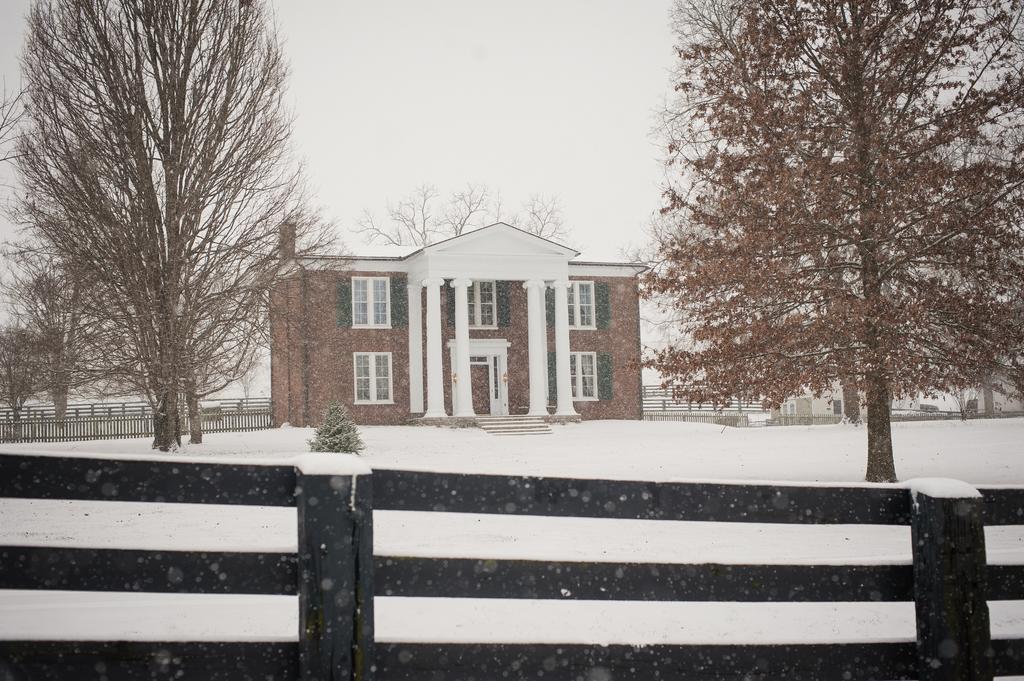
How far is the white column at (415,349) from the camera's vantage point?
1245 inches

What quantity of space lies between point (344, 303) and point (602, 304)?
1161 cm

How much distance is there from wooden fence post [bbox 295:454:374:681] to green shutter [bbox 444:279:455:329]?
29.9 m

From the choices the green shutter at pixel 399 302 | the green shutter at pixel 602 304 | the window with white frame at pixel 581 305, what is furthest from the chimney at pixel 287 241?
the green shutter at pixel 602 304

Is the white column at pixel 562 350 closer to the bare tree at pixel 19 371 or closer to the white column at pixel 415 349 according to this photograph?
the white column at pixel 415 349

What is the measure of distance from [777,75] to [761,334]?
4619 millimetres

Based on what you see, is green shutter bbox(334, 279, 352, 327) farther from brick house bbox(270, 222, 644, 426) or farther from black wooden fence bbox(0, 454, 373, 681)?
black wooden fence bbox(0, 454, 373, 681)

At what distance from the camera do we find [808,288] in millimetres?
12539

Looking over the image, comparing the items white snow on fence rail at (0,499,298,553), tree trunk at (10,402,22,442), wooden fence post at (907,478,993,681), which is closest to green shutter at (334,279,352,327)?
tree trunk at (10,402,22,442)

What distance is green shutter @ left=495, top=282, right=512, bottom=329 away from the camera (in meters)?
33.4

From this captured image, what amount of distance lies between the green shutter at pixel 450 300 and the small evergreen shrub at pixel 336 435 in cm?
1398

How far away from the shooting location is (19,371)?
105 ft

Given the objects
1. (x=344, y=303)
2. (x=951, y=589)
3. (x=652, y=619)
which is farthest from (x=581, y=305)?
(x=951, y=589)

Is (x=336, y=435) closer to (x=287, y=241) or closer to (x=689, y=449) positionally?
(x=287, y=241)

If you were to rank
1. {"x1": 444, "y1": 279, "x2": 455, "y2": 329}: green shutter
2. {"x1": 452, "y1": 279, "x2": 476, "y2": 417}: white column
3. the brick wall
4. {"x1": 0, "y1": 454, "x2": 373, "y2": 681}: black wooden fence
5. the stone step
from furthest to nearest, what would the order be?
{"x1": 444, "y1": 279, "x2": 455, "y2": 329}: green shutter → the brick wall → {"x1": 452, "y1": 279, "x2": 476, "y2": 417}: white column → the stone step → {"x1": 0, "y1": 454, "x2": 373, "y2": 681}: black wooden fence
